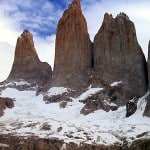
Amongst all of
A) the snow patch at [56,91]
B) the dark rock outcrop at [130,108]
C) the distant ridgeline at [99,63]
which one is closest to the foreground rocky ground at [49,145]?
the dark rock outcrop at [130,108]

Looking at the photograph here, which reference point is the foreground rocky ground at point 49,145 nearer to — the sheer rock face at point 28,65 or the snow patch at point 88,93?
the snow patch at point 88,93

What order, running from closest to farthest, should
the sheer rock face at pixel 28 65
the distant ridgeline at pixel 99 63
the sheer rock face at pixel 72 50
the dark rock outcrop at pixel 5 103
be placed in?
1. the distant ridgeline at pixel 99 63
2. the dark rock outcrop at pixel 5 103
3. the sheer rock face at pixel 72 50
4. the sheer rock face at pixel 28 65

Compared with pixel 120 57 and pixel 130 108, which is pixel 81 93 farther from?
pixel 130 108

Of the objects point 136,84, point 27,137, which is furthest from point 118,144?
point 136,84

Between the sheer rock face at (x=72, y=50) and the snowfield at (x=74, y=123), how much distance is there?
5.13 meters

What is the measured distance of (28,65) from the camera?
181 meters

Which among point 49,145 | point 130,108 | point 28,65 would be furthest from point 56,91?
point 49,145

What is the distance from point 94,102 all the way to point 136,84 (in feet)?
39.6

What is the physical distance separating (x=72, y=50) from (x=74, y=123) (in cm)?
3764

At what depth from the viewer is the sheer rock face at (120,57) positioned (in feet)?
459

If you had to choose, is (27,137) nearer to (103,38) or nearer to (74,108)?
(74,108)

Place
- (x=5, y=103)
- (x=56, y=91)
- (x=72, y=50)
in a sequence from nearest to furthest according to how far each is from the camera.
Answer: (x=5, y=103), (x=56, y=91), (x=72, y=50)

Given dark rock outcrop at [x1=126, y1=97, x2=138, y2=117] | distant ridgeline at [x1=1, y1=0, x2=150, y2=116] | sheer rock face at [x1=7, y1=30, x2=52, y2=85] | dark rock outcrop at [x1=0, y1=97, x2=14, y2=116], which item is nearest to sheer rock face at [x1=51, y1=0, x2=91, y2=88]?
distant ridgeline at [x1=1, y1=0, x2=150, y2=116]

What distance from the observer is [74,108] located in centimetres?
13812
